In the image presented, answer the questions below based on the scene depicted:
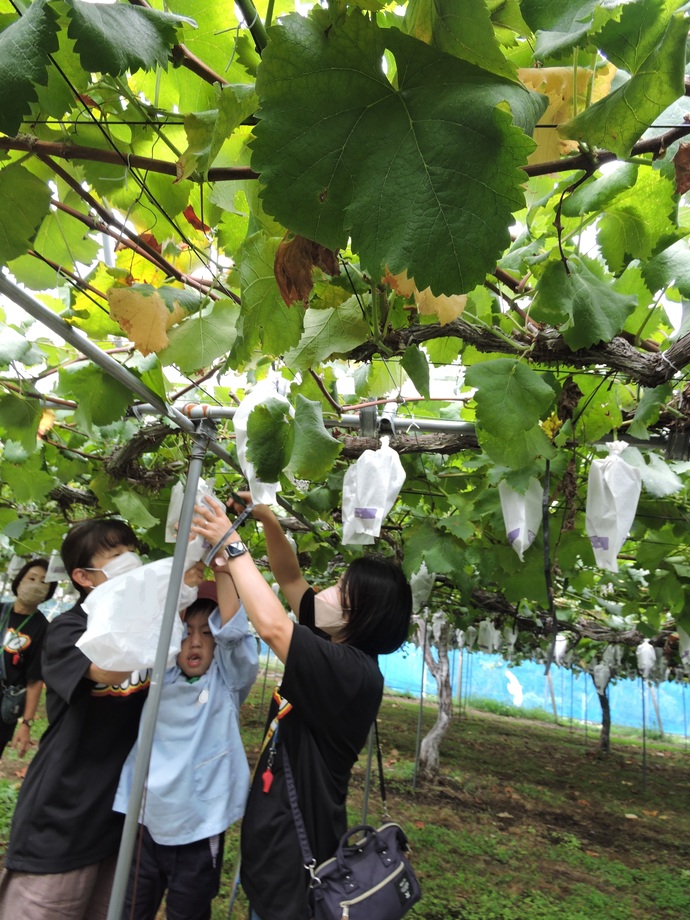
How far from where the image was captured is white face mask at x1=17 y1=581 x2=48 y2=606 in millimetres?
3809

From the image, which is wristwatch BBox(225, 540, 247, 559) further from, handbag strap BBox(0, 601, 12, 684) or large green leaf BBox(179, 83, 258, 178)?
handbag strap BBox(0, 601, 12, 684)

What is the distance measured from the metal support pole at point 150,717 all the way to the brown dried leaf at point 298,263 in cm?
89

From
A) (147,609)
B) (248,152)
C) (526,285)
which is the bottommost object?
(147,609)

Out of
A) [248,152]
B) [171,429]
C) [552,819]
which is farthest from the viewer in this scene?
[552,819]

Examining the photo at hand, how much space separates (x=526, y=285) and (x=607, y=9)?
31.2 inches

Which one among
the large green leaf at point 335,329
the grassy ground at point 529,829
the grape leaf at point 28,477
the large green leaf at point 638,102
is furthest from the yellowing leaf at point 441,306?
the grassy ground at point 529,829

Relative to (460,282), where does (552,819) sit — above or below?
below

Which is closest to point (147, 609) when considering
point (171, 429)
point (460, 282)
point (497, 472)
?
point (171, 429)

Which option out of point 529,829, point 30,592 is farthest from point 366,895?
point 529,829

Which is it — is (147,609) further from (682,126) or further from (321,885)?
(682,126)

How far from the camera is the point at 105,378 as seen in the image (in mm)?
1536

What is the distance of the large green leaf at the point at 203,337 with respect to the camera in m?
1.12

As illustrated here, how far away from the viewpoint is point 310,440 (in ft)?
5.19

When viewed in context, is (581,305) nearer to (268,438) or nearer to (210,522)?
(268,438)
